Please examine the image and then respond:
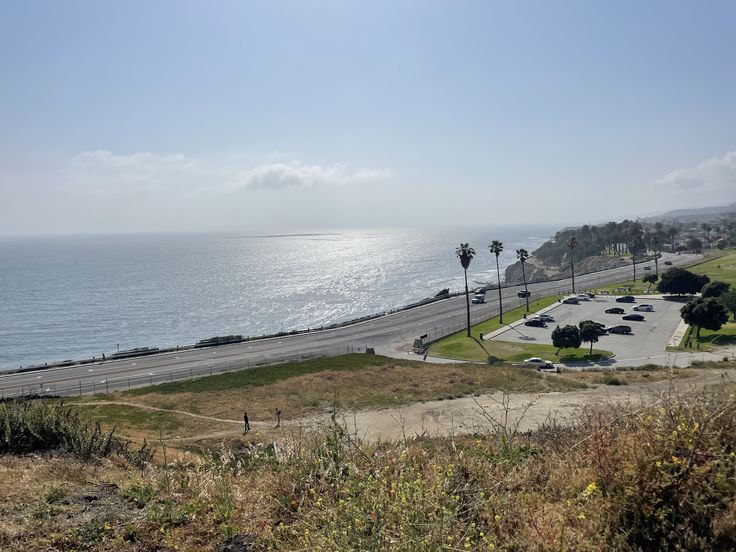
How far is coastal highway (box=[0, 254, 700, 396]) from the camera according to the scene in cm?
4584

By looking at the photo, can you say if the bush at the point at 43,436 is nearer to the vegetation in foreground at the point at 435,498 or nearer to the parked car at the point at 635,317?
the vegetation in foreground at the point at 435,498

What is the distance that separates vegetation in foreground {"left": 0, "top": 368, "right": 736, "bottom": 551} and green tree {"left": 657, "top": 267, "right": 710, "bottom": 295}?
79.5 metres

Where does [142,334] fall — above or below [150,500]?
below

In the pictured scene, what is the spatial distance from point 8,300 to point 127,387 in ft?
363

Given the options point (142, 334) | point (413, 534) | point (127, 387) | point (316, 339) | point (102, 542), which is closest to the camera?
point (413, 534)

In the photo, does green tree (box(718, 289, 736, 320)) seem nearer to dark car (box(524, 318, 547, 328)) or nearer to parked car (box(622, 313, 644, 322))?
parked car (box(622, 313, 644, 322))

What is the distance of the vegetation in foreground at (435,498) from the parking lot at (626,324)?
144 ft

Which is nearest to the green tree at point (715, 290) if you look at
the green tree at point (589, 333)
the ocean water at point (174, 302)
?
the green tree at point (589, 333)

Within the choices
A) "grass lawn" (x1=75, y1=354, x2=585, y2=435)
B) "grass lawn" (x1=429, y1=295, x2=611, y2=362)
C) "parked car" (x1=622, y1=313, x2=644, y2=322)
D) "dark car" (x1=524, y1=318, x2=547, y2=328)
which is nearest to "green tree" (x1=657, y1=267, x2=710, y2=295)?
"parked car" (x1=622, y1=313, x2=644, y2=322)

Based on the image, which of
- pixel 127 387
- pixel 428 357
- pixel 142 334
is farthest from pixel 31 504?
pixel 142 334

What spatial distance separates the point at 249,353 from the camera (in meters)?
57.7

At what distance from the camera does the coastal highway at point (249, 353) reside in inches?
1805

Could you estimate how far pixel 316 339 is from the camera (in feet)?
214

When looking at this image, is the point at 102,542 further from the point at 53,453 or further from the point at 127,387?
the point at 127,387
